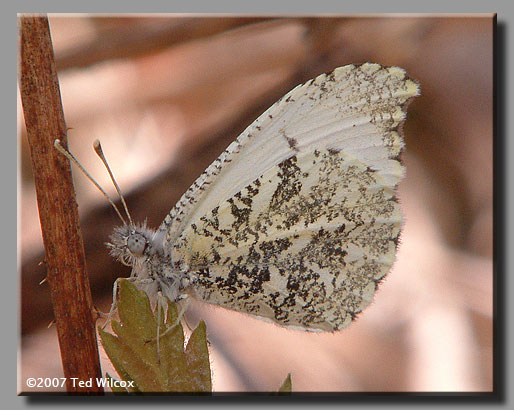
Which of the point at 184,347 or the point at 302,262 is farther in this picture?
the point at 302,262

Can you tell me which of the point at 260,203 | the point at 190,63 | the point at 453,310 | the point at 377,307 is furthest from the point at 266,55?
the point at 453,310

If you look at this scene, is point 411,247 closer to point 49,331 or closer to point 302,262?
point 302,262

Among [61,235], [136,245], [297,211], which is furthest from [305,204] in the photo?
[61,235]

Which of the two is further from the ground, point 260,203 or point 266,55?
point 266,55

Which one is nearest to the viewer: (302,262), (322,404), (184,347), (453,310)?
(184,347)

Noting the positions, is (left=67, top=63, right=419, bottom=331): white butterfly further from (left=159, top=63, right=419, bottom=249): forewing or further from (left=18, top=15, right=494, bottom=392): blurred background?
(left=18, top=15, right=494, bottom=392): blurred background

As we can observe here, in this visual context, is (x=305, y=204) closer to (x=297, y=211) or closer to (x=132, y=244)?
(x=297, y=211)
